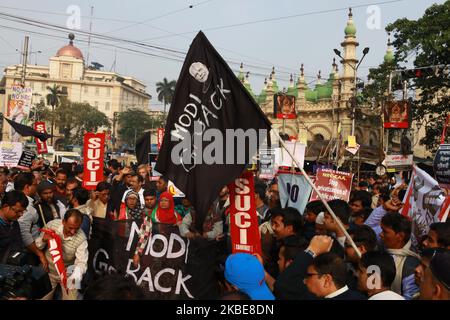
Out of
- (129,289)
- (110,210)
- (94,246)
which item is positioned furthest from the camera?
(110,210)

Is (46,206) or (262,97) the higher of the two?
(262,97)

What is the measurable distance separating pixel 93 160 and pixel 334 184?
416 centimetres

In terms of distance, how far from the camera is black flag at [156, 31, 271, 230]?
13.1ft

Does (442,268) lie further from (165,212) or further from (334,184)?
(334,184)

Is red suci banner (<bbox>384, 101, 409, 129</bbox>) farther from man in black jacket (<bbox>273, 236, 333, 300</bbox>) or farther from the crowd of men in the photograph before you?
man in black jacket (<bbox>273, 236, 333, 300</bbox>)

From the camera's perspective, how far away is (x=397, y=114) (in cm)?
2377

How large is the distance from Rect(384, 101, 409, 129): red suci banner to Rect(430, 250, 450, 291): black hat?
866 inches

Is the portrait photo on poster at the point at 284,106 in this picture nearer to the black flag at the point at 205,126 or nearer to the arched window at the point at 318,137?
the arched window at the point at 318,137

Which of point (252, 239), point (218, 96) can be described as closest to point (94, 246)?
point (252, 239)

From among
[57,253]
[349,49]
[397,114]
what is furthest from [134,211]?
[349,49]

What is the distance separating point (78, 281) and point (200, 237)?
3.66ft

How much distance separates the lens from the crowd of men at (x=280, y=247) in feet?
10.2

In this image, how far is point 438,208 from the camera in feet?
15.6
